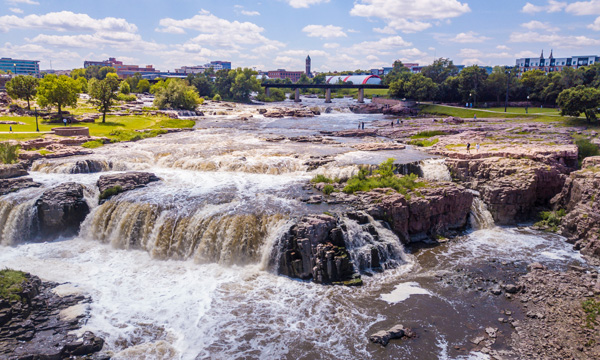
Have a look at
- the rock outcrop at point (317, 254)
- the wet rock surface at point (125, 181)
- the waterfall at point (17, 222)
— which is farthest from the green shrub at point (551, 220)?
the waterfall at point (17, 222)

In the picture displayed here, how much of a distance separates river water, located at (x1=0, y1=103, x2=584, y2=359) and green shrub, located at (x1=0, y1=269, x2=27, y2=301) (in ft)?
6.83

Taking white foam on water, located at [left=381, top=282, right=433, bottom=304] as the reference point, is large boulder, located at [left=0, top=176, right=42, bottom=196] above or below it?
above

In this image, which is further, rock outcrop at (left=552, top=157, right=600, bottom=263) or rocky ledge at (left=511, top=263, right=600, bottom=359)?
rock outcrop at (left=552, top=157, right=600, bottom=263)

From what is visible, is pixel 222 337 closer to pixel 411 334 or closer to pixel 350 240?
pixel 411 334

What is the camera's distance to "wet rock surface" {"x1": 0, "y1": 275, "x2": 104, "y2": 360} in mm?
12848

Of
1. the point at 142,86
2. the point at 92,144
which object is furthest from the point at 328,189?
the point at 142,86

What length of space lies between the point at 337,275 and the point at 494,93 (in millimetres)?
70708

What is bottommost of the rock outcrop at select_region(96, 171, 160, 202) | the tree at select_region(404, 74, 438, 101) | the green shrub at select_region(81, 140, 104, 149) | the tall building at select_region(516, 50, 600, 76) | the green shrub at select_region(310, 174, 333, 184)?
the rock outcrop at select_region(96, 171, 160, 202)

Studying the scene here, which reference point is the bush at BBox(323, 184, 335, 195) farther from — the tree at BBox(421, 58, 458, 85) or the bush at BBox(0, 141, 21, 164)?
the tree at BBox(421, 58, 458, 85)

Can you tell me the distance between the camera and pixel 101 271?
19297 millimetres

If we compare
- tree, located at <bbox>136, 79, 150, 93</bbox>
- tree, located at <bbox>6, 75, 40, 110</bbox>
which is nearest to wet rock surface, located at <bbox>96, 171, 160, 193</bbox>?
tree, located at <bbox>6, 75, 40, 110</bbox>

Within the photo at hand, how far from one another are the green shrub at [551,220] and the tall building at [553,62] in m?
137

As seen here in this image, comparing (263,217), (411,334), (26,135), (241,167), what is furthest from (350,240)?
(26,135)

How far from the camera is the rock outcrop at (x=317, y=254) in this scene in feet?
61.0
